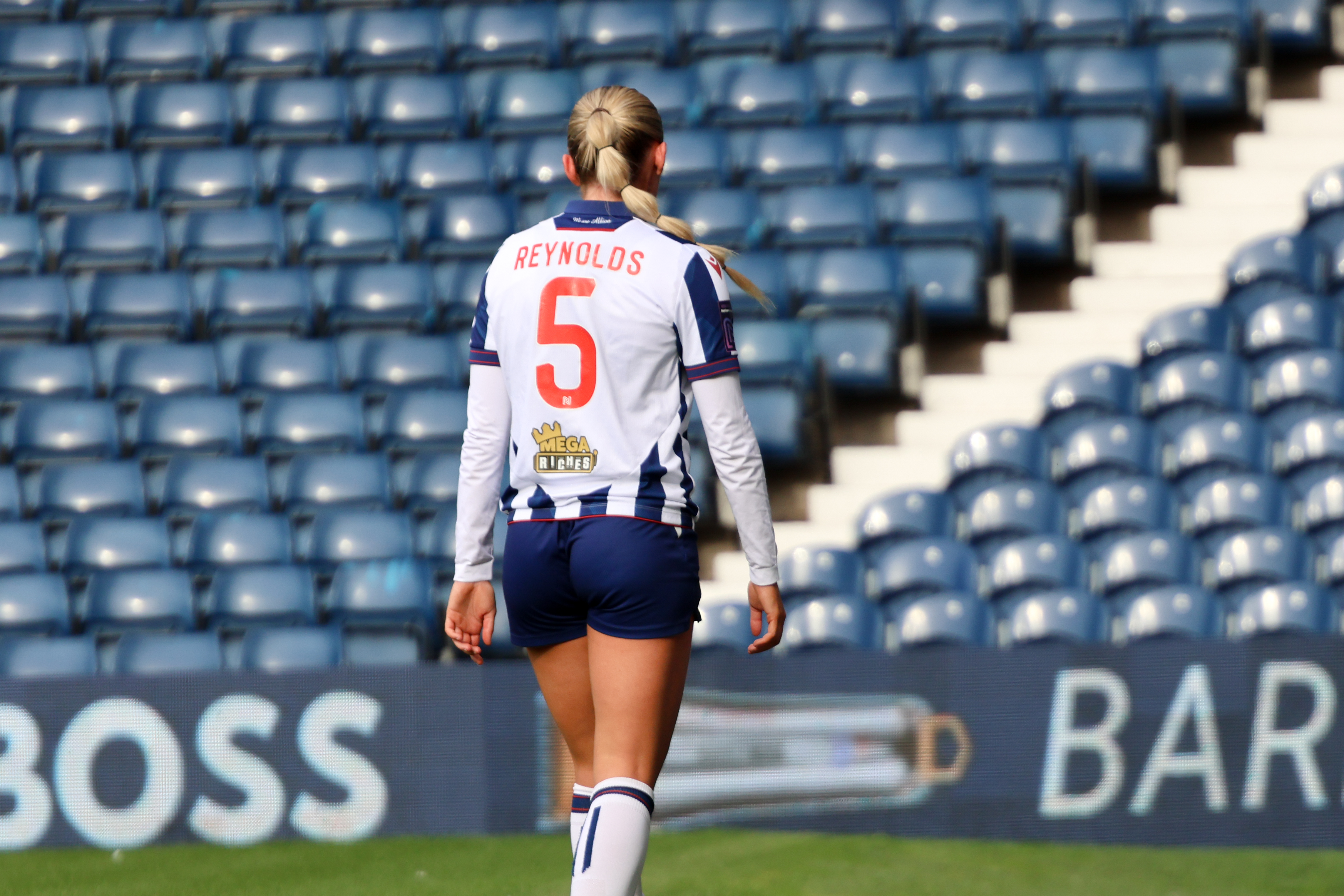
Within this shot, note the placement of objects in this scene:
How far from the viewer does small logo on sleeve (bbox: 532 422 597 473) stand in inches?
89.9

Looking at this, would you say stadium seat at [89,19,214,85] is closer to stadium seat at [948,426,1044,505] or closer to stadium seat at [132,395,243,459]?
stadium seat at [132,395,243,459]

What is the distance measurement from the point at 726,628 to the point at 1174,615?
1370mm

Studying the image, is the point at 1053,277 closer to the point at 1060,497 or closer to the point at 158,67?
the point at 1060,497

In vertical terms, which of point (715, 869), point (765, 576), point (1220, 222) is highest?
point (1220, 222)

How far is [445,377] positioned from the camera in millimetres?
6445

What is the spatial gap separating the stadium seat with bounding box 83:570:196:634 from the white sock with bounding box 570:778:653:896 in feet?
12.3

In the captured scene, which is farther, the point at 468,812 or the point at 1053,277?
the point at 1053,277

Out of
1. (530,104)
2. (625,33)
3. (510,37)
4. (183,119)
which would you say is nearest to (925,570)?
(530,104)

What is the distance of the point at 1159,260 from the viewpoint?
6824 mm

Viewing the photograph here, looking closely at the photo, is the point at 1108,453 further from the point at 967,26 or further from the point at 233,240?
the point at 233,240

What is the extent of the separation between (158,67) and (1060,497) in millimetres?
5240

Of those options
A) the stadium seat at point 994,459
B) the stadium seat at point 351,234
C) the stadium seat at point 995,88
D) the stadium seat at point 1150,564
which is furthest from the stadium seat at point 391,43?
the stadium seat at point 1150,564

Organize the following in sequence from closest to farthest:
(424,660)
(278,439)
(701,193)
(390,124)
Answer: (424,660) → (278,439) → (701,193) → (390,124)

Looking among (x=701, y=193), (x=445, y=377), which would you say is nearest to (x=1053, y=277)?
(x=701, y=193)
